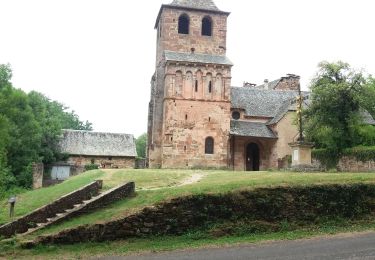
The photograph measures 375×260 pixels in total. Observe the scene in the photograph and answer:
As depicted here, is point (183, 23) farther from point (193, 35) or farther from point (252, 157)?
point (252, 157)

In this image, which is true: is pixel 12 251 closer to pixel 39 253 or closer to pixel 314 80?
pixel 39 253

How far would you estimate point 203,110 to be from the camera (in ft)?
138

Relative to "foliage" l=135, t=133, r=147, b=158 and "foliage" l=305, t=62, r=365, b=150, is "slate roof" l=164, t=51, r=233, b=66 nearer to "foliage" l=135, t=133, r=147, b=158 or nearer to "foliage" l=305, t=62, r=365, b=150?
"foliage" l=305, t=62, r=365, b=150

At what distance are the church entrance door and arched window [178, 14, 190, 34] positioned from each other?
43.2 ft

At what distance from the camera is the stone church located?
136 ft

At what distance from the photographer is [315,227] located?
17.0 meters

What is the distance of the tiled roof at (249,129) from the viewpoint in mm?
43031

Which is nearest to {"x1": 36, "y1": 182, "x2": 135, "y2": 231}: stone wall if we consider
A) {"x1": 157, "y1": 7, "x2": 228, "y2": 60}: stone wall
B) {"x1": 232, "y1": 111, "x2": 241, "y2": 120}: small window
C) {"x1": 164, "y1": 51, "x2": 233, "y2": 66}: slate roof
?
{"x1": 164, "y1": 51, "x2": 233, "y2": 66}: slate roof

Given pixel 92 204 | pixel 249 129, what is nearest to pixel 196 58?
pixel 249 129

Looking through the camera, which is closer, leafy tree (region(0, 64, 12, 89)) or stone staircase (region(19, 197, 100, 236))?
stone staircase (region(19, 197, 100, 236))

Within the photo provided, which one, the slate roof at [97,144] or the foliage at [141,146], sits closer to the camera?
the slate roof at [97,144]

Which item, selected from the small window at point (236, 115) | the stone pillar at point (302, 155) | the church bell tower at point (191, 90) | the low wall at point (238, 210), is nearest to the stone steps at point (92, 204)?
the low wall at point (238, 210)

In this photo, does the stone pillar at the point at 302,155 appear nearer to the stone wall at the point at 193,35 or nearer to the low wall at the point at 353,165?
the low wall at the point at 353,165

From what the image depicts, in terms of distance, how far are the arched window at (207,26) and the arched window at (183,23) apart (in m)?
1.65
